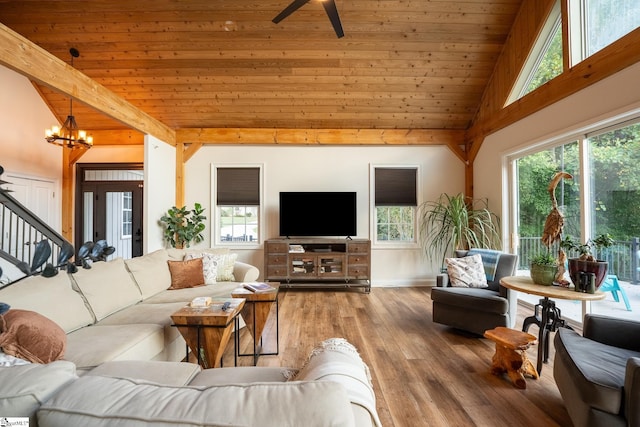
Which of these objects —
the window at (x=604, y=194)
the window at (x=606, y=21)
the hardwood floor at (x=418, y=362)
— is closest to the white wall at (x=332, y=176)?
the hardwood floor at (x=418, y=362)

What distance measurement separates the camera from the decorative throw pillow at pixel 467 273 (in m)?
3.36

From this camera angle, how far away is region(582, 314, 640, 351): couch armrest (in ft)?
6.21

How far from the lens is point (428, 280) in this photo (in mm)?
5359

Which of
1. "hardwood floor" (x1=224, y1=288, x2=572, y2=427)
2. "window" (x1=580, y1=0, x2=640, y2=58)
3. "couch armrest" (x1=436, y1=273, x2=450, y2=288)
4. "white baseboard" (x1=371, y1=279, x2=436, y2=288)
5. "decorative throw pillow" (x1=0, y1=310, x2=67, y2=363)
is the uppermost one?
"window" (x1=580, y1=0, x2=640, y2=58)

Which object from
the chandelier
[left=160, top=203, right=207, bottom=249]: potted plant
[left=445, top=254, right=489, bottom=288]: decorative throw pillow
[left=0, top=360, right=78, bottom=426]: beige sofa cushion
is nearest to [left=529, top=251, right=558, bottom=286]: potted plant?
[left=445, top=254, right=489, bottom=288]: decorative throw pillow

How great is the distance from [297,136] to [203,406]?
197 inches

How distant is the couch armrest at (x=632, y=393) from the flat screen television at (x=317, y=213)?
375 cm

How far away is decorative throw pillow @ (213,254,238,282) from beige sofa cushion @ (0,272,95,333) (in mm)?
1422

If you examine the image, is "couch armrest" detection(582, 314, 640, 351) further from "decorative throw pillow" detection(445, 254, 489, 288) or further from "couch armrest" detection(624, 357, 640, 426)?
"decorative throw pillow" detection(445, 254, 489, 288)

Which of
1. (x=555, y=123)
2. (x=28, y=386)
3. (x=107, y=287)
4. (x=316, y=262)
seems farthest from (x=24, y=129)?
(x=555, y=123)

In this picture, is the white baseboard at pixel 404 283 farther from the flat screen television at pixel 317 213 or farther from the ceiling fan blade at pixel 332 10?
the ceiling fan blade at pixel 332 10

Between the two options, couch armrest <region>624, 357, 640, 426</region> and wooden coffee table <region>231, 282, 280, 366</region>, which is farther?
wooden coffee table <region>231, 282, 280, 366</region>

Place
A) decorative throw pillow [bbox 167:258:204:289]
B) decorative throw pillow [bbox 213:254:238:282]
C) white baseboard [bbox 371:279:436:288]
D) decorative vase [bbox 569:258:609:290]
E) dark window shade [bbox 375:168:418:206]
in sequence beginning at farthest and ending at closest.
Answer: dark window shade [bbox 375:168:418:206] < white baseboard [bbox 371:279:436:288] < decorative throw pillow [bbox 213:254:238:282] < decorative throw pillow [bbox 167:258:204:289] < decorative vase [bbox 569:258:609:290]

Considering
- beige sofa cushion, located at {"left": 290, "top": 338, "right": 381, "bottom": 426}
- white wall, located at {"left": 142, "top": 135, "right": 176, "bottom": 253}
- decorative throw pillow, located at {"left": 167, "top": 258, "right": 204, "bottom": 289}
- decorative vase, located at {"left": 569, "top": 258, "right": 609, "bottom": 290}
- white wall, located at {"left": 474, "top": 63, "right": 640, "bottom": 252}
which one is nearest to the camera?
beige sofa cushion, located at {"left": 290, "top": 338, "right": 381, "bottom": 426}
